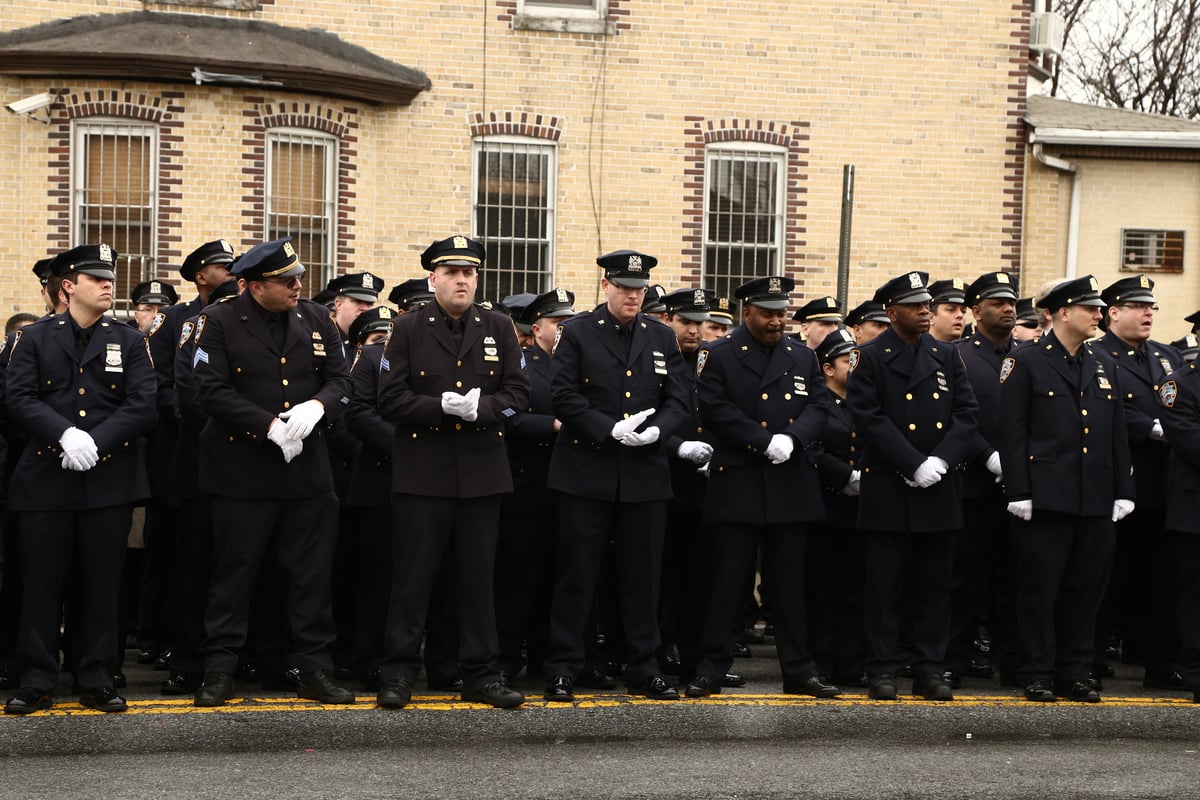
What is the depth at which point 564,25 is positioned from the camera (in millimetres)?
18281

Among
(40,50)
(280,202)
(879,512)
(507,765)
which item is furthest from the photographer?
(280,202)

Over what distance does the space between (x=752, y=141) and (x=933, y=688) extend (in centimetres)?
1081

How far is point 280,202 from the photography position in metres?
17.6

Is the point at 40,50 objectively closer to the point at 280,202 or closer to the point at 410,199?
the point at 280,202

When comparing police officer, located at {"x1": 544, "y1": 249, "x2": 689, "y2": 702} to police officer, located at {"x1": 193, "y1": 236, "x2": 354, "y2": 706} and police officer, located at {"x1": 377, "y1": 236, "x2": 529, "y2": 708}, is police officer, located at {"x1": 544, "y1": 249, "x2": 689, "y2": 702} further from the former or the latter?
police officer, located at {"x1": 193, "y1": 236, "x2": 354, "y2": 706}

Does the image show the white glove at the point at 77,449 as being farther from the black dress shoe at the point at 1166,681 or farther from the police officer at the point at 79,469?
the black dress shoe at the point at 1166,681

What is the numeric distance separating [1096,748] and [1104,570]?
1349 mm

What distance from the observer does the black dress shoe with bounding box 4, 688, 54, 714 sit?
25.7 ft

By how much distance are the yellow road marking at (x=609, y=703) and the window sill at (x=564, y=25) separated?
10958 millimetres

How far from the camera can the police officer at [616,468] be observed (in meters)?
8.78

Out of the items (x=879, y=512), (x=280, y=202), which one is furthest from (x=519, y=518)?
(x=280, y=202)

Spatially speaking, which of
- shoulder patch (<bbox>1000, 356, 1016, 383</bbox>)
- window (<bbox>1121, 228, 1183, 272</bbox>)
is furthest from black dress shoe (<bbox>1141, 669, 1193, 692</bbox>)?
window (<bbox>1121, 228, 1183, 272</bbox>)

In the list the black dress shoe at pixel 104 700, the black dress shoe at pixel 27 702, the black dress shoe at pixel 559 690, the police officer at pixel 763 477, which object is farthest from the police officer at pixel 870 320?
the black dress shoe at pixel 27 702

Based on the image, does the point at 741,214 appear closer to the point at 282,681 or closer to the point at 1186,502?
the point at 1186,502
